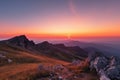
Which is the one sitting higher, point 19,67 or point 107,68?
point 107,68

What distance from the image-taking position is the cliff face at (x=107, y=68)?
46781 mm

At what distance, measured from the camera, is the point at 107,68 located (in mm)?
52344

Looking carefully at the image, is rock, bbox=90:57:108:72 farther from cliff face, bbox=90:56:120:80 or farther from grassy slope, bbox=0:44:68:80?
grassy slope, bbox=0:44:68:80

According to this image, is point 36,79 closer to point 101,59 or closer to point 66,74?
point 66,74

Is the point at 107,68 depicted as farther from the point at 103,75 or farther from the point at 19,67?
the point at 19,67

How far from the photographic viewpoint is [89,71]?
56000 mm

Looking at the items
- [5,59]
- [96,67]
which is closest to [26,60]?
[5,59]

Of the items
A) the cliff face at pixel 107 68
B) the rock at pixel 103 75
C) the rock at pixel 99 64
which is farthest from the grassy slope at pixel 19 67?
the rock at pixel 103 75

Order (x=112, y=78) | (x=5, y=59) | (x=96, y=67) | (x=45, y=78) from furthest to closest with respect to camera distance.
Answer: (x=5, y=59) < (x=96, y=67) < (x=45, y=78) < (x=112, y=78)

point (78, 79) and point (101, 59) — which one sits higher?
point (101, 59)

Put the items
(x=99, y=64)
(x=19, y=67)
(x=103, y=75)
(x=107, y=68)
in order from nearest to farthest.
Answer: (x=103, y=75) → (x=107, y=68) → (x=99, y=64) → (x=19, y=67)

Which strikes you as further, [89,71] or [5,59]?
[5,59]

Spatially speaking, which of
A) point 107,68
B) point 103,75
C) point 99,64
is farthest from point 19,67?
point 103,75

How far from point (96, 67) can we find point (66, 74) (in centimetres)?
870
